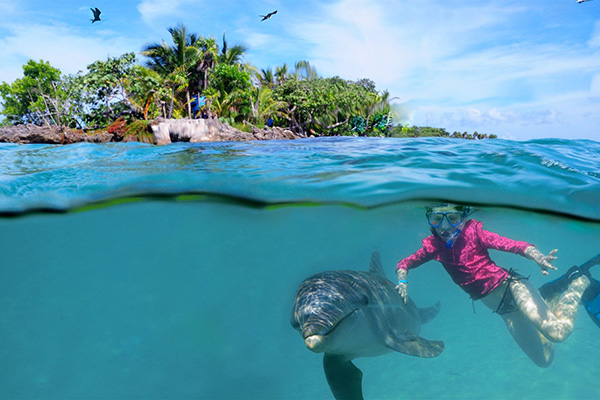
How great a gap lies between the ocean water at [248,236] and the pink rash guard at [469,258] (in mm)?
476

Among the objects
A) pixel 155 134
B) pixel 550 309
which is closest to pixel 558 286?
pixel 550 309

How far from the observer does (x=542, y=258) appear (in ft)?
16.6

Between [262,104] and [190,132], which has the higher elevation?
[262,104]

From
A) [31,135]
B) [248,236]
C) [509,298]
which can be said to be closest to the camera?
[509,298]

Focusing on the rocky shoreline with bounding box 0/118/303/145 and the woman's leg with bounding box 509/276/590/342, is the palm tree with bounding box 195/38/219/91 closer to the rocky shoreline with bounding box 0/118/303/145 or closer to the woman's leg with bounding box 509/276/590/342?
the rocky shoreline with bounding box 0/118/303/145

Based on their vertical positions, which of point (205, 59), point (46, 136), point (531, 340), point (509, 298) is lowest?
point (531, 340)

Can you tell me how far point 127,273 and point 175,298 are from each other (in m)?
2.62

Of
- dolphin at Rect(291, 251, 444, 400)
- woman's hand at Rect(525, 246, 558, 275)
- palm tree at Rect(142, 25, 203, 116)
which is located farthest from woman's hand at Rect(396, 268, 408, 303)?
palm tree at Rect(142, 25, 203, 116)

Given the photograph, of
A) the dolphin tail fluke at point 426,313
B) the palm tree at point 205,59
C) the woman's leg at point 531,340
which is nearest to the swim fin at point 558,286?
the woman's leg at point 531,340

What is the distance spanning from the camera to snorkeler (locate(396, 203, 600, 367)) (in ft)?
18.6

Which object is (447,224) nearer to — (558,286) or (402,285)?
(402,285)

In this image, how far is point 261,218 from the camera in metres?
10.9

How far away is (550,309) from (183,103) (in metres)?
36.1

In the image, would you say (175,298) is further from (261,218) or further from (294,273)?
(261,218)
